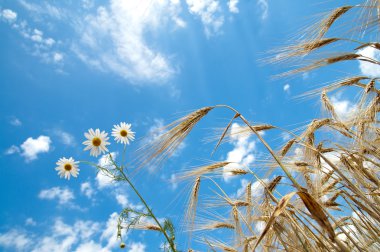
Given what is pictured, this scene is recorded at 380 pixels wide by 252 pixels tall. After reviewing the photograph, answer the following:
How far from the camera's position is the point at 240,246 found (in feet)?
7.59

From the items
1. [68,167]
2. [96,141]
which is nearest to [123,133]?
[96,141]

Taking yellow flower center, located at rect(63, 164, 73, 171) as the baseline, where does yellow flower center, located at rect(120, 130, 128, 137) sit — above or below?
above

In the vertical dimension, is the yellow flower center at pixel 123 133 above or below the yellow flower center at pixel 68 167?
above

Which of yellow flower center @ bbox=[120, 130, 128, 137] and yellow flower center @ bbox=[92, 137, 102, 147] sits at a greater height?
yellow flower center @ bbox=[120, 130, 128, 137]

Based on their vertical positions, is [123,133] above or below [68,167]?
above

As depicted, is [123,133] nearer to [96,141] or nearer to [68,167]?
[96,141]

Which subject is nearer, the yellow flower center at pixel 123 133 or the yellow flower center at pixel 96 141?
the yellow flower center at pixel 96 141

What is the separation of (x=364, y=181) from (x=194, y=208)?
43.8 inches

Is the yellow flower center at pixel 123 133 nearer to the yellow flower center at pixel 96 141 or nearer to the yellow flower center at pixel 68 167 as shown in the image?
the yellow flower center at pixel 96 141

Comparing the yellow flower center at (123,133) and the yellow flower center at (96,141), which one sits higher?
the yellow flower center at (123,133)

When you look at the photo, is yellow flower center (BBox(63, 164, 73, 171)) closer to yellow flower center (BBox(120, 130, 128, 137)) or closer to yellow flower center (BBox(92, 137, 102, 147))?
yellow flower center (BBox(92, 137, 102, 147))

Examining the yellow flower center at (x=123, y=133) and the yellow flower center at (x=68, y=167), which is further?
the yellow flower center at (x=123, y=133)

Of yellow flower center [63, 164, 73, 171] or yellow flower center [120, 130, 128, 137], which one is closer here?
yellow flower center [63, 164, 73, 171]

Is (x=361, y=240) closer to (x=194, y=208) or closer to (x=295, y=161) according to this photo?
(x=295, y=161)
